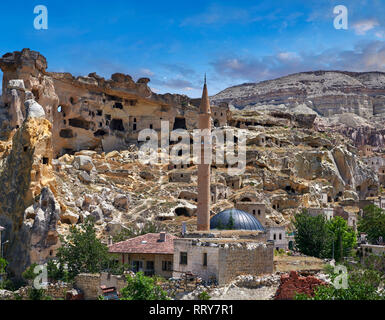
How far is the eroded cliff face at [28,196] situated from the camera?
1533 inches

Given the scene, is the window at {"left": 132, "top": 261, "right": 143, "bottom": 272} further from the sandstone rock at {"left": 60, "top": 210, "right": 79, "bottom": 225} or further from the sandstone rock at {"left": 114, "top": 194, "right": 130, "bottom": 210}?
the sandstone rock at {"left": 114, "top": 194, "right": 130, "bottom": 210}

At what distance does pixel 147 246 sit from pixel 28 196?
1530 centimetres

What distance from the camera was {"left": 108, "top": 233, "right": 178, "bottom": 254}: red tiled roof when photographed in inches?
1185

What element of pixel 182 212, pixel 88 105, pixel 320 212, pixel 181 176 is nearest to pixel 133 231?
pixel 182 212

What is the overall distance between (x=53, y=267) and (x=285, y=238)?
845 inches

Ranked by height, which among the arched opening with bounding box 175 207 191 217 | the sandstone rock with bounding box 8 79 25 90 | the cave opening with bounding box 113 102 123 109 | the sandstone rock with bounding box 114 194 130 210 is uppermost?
the cave opening with bounding box 113 102 123 109

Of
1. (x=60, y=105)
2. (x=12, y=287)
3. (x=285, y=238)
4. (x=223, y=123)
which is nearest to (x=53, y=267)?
(x=12, y=287)

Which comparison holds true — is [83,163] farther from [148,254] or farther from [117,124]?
[148,254]

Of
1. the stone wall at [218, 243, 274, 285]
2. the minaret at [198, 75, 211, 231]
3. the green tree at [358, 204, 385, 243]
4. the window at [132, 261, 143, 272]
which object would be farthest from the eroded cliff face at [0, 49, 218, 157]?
the stone wall at [218, 243, 274, 285]

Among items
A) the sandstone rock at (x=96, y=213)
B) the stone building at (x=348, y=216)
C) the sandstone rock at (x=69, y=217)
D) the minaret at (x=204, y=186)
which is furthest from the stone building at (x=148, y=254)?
the stone building at (x=348, y=216)

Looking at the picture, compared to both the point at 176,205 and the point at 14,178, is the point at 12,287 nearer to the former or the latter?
the point at 14,178

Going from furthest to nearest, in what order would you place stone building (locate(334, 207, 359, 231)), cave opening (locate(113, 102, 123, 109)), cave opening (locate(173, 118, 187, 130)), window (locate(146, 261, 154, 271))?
1. cave opening (locate(173, 118, 187, 130))
2. cave opening (locate(113, 102, 123, 109))
3. stone building (locate(334, 207, 359, 231))
4. window (locate(146, 261, 154, 271))

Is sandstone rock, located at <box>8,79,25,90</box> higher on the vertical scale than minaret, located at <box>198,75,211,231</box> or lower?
higher

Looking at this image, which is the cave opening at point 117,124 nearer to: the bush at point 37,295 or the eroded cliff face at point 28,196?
the eroded cliff face at point 28,196
